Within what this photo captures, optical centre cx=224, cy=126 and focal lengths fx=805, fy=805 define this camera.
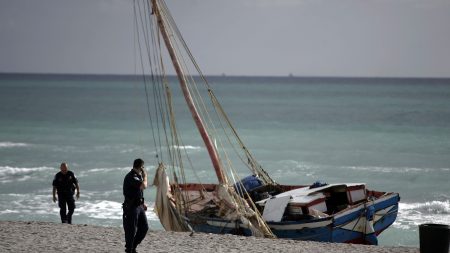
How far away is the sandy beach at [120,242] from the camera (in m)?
13.9

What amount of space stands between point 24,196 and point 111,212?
14.5 ft

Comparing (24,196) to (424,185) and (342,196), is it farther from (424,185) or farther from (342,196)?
(424,185)

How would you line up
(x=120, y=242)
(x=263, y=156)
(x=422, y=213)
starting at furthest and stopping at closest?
(x=263, y=156) < (x=422, y=213) < (x=120, y=242)

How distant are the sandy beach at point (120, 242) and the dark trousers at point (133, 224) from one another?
1.11 metres

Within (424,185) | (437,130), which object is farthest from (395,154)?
(437,130)

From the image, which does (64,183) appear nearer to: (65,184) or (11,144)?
(65,184)

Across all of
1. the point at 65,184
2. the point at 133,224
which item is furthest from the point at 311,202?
the point at 133,224

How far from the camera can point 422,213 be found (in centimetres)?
2559

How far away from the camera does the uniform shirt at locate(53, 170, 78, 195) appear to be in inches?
664

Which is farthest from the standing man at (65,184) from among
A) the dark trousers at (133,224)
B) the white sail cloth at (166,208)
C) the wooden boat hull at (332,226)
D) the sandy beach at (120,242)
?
the dark trousers at (133,224)

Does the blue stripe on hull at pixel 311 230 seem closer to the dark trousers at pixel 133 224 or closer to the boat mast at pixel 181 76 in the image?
the boat mast at pixel 181 76

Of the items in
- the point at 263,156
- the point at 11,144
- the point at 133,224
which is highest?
the point at 11,144

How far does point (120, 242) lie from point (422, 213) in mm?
13810

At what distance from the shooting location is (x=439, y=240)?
505 inches
